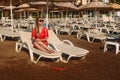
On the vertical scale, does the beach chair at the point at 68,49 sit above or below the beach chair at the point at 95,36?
above

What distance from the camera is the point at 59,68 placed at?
7406 mm

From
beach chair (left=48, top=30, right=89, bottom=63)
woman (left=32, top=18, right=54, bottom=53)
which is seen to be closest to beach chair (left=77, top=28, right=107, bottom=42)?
beach chair (left=48, top=30, right=89, bottom=63)

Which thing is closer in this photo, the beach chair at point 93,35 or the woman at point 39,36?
the woman at point 39,36

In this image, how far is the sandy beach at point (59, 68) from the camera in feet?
21.4

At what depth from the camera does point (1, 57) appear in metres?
8.59

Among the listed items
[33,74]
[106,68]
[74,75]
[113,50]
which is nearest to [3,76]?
[33,74]

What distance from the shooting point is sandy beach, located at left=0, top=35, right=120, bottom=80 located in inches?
257

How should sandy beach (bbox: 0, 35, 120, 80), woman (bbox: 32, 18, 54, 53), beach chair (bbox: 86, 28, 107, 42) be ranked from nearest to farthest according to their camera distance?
sandy beach (bbox: 0, 35, 120, 80) < woman (bbox: 32, 18, 54, 53) < beach chair (bbox: 86, 28, 107, 42)

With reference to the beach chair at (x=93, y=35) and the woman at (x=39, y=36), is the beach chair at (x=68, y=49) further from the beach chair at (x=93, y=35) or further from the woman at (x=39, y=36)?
the beach chair at (x=93, y=35)

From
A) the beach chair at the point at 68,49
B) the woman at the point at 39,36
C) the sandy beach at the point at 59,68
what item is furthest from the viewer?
the woman at the point at 39,36

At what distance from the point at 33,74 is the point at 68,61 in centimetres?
183

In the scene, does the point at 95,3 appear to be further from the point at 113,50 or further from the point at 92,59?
the point at 92,59

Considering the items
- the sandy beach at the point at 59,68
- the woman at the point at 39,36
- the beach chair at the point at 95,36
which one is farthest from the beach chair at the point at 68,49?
the beach chair at the point at 95,36

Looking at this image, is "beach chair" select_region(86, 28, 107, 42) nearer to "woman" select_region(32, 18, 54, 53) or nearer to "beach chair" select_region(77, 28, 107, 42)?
"beach chair" select_region(77, 28, 107, 42)
